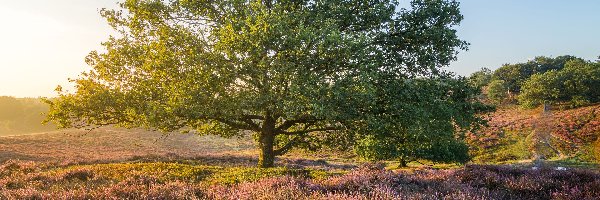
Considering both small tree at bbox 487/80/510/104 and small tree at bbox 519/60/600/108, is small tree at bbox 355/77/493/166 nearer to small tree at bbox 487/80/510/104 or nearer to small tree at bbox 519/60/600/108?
small tree at bbox 519/60/600/108

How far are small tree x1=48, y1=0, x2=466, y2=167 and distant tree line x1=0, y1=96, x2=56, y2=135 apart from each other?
74.8 m

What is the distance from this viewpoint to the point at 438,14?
15.6 metres

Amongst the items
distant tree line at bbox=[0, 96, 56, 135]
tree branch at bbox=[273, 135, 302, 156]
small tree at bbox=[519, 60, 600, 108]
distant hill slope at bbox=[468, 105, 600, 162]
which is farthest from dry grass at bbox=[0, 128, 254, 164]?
small tree at bbox=[519, 60, 600, 108]

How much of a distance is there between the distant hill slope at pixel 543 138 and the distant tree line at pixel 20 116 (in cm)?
8152

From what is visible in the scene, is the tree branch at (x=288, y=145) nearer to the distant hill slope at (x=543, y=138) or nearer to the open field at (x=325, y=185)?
the open field at (x=325, y=185)

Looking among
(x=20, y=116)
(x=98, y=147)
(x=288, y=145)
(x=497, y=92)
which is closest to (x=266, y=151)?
(x=288, y=145)

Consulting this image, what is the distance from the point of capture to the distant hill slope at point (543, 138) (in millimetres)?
49969

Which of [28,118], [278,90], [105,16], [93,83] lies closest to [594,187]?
[278,90]

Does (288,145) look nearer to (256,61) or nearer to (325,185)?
(256,61)

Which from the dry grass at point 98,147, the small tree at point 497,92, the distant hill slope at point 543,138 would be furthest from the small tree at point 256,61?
the small tree at point 497,92

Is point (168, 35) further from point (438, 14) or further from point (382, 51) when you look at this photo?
point (438, 14)

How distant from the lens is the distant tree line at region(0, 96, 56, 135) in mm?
78812

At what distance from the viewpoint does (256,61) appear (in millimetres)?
13875

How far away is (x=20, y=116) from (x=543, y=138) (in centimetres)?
10197
